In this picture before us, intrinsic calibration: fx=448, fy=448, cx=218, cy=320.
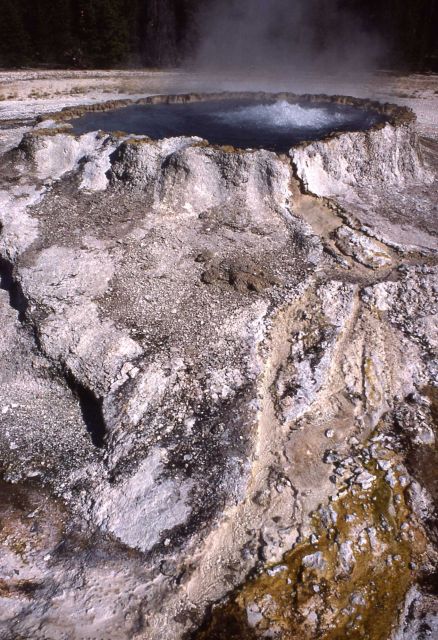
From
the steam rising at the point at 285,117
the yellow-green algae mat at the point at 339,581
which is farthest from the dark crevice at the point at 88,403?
the steam rising at the point at 285,117

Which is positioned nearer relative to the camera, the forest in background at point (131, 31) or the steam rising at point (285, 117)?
the steam rising at point (285, 117)

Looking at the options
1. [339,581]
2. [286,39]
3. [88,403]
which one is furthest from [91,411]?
[286,39]

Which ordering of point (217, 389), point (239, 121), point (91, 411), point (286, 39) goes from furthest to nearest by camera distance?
1. point (286, 39)
2. point (239, 121)
3. point (91, 411)
4. point (217, 389)

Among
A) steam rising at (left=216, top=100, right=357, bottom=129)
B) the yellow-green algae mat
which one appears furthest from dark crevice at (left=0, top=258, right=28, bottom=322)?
steam rising at (left=216, top=100, right=357, bottom=129)

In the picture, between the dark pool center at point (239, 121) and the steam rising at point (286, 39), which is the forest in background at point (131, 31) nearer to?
the steam rising at point (286, 39)

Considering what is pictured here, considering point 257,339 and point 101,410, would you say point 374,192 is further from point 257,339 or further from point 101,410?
point 101,410

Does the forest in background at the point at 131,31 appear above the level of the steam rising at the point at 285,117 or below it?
above

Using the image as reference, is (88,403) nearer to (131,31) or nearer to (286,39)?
(286,39)
